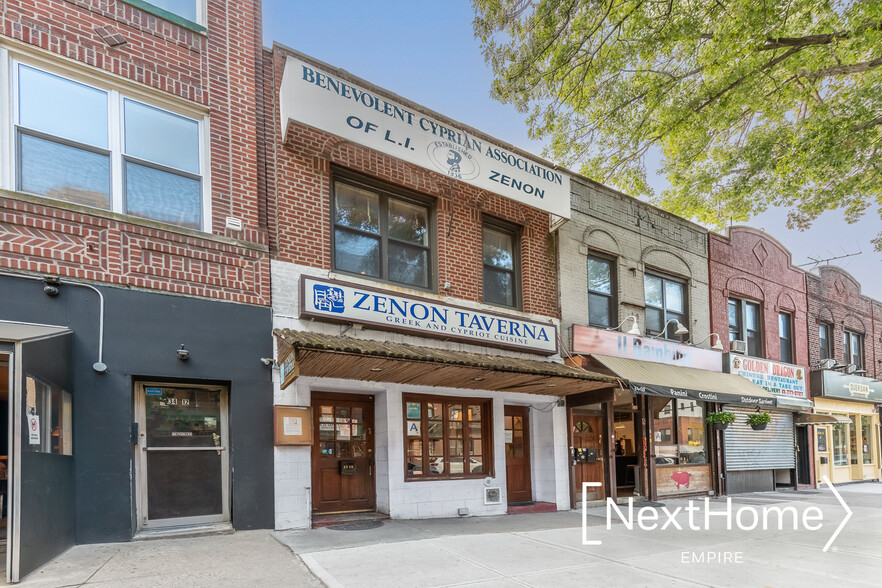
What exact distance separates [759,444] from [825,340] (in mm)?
6351

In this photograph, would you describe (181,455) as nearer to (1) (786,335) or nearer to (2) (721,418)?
(2) (721,418)

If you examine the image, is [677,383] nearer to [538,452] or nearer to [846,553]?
[538,452]

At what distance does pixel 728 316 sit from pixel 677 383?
499 centimetres

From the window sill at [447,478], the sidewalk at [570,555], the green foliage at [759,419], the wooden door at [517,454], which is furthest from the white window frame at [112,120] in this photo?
the green foliage at [759,419]

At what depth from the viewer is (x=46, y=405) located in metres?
5.96

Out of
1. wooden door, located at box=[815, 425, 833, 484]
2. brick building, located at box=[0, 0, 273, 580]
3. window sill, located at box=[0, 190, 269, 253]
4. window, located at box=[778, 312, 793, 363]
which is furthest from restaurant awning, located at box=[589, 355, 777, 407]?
window sill, located at box=[0, 190, 269, 253]

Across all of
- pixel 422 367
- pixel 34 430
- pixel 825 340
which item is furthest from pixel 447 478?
pixel 825 340

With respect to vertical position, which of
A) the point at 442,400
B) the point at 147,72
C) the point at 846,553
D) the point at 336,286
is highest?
the point at 147,72

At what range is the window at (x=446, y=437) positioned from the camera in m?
9.89

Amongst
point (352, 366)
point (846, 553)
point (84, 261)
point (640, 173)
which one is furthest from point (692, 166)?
point (84, 261)

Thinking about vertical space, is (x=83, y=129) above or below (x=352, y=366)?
above

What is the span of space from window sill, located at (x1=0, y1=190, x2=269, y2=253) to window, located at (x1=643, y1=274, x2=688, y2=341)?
9.71m

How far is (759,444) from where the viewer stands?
53.5ft

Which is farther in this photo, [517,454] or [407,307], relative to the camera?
[517,454]
